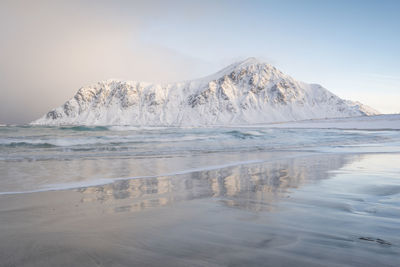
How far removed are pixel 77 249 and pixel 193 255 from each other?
2.70 feet

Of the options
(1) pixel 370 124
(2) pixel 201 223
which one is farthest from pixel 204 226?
(1) pixel 370 124

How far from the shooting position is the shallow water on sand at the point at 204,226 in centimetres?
182

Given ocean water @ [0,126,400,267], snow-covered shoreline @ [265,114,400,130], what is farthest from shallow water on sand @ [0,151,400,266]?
snow-covered shoreline @ [265,114,400,130]

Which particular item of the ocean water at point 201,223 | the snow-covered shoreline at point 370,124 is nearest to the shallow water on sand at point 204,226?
the ocean water at point 201,223

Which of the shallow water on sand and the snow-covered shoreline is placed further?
the snow-covered shoreline

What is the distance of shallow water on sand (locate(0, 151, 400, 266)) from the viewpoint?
182 centimetres

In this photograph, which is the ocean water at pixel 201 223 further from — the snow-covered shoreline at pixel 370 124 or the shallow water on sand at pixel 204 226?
the snow-covered shoreline at pixel 370 124

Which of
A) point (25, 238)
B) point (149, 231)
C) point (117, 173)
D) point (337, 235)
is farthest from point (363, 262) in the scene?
point (117, 173)

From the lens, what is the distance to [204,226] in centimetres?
249

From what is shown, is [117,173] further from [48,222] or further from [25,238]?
[25,238]

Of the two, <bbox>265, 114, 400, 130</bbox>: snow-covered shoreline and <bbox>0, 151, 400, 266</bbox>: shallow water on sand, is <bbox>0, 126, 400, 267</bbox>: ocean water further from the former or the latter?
<bbox>265, 114, 400, 130</bbox>: snow-covered shoreline

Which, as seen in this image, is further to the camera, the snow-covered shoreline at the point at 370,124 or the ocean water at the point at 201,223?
the snow-covered shoreline at the point at 370,124

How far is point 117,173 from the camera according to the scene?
20.0 ft

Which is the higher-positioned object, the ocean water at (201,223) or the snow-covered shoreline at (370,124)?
the snow-covered shoreline at (370,124)
